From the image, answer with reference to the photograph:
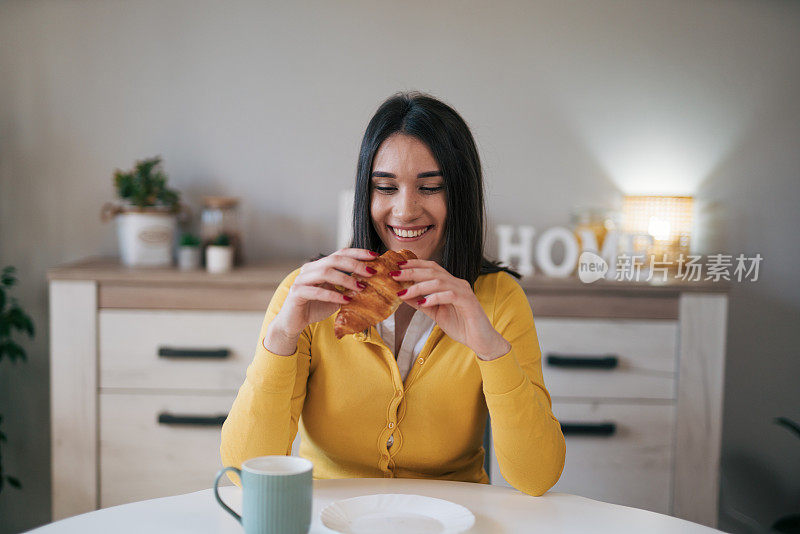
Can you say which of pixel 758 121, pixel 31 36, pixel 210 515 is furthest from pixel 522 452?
pixel 31 36

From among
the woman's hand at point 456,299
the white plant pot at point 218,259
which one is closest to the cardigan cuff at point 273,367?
the woman's hand at point 456,299

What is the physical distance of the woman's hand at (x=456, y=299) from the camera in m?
1.16

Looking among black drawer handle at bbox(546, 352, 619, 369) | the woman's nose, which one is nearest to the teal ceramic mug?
the woman's nose

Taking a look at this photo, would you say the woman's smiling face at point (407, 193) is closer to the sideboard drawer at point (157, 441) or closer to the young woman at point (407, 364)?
the young woman at point (407, 364)

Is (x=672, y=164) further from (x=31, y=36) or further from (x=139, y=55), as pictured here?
(x=31, y=36)

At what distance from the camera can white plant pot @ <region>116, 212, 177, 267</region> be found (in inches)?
94.2

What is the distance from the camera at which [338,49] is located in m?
2.63

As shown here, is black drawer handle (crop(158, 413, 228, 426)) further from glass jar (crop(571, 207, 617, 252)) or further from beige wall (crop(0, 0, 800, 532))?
glass jar (crop(571, 207, 617, 252))

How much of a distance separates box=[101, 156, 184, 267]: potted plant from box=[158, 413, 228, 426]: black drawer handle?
0.53 metres

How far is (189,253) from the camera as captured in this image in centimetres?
239

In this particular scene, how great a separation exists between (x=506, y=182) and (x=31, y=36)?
185 cm

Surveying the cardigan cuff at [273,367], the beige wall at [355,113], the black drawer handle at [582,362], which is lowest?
the black drawer handle at [582,362]

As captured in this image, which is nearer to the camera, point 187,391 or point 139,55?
point 187,391

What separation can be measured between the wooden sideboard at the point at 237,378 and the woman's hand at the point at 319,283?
1.04m
